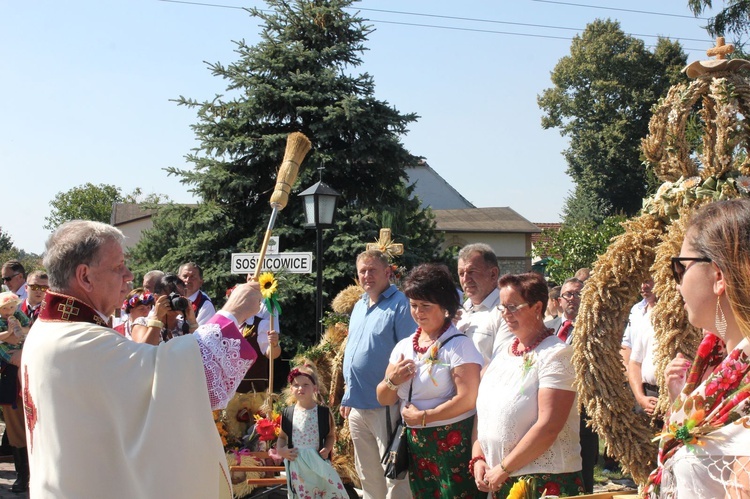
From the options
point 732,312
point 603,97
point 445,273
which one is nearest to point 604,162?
point 603,97

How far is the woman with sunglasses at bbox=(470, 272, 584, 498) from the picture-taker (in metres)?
3.94

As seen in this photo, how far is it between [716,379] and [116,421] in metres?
1.96

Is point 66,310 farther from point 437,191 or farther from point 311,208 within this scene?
point 437,191

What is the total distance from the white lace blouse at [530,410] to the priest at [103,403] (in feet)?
5.45

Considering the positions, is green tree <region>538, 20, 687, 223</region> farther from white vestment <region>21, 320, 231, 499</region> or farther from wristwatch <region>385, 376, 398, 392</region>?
white vestment <region>21, 320, 231, 499</region>

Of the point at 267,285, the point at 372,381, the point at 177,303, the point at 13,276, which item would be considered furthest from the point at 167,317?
the point at 13,276

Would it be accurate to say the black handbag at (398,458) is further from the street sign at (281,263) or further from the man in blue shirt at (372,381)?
the street sign at (281,263)

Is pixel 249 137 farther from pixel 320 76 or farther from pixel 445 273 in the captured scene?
pixel 445 273

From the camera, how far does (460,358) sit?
15.3 feet

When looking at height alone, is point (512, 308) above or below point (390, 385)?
above

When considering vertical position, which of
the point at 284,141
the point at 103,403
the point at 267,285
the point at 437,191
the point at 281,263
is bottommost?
the point at 103,403

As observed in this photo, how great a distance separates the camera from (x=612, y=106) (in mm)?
37062

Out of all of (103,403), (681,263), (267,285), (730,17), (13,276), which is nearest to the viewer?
(681,263)

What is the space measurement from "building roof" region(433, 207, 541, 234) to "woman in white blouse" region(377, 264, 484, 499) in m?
32.0
